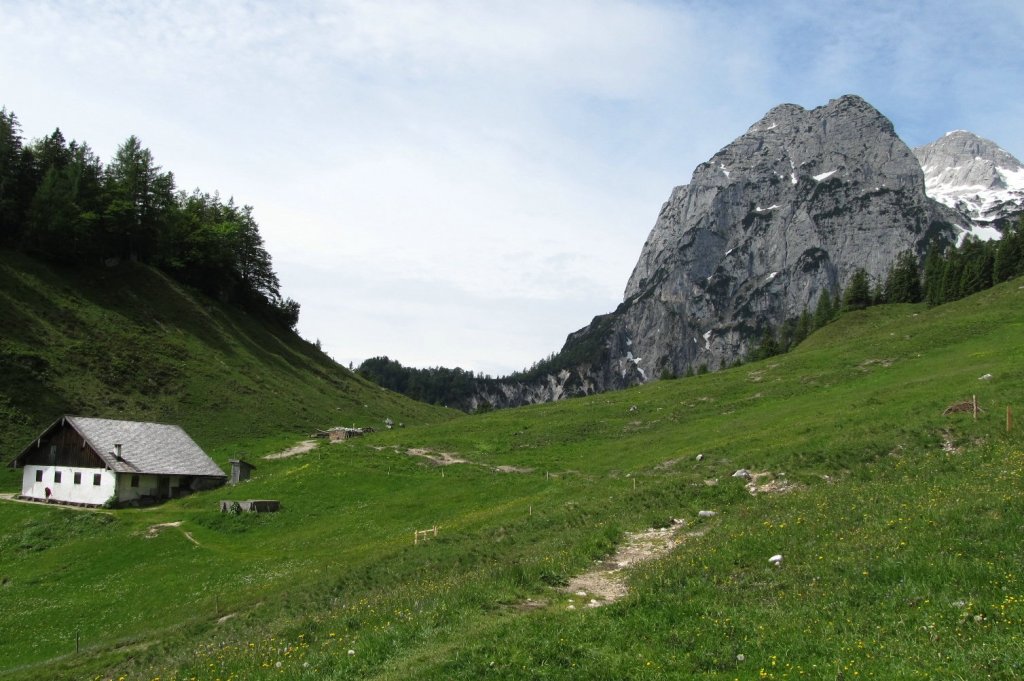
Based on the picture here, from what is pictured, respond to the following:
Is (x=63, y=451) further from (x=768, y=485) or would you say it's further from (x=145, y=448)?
(x=768, y=485)

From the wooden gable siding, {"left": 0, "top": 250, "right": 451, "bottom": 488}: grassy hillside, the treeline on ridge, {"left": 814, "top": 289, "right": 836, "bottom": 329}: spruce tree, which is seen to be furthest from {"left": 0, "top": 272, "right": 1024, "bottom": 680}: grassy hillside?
{"left": 814, "top": 289, "right": 836, "bottom": 329}: spruce tree

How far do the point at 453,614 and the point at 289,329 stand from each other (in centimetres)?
12813

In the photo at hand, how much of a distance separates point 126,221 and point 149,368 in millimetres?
35816

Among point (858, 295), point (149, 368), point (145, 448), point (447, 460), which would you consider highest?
point (858, 295)

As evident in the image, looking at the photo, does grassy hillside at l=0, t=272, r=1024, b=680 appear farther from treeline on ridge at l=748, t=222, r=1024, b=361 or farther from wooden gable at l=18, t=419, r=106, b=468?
treeline on ridge at l=748, t=222, r=1024, b=361

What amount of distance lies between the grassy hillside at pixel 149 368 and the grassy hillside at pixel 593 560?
20.7 metres

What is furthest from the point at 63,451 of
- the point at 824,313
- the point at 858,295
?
the point at 824,313

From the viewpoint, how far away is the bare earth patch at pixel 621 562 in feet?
59.2

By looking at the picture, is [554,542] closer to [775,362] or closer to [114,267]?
[775,362]

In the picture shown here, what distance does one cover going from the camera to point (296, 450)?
7075 cm

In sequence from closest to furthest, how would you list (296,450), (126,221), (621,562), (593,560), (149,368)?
1. (621,562)
2. (593,560)
3. (296,450)
4. (149,368)
5. (126,221)

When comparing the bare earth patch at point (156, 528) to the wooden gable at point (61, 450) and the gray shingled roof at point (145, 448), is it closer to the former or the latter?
the gray shingled roof at point (145, 448)

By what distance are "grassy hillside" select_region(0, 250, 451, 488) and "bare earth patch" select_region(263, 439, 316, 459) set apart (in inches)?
129

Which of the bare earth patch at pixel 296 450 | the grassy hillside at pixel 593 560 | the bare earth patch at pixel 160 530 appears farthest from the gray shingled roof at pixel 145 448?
the bare earth patch at pixel 160 530
